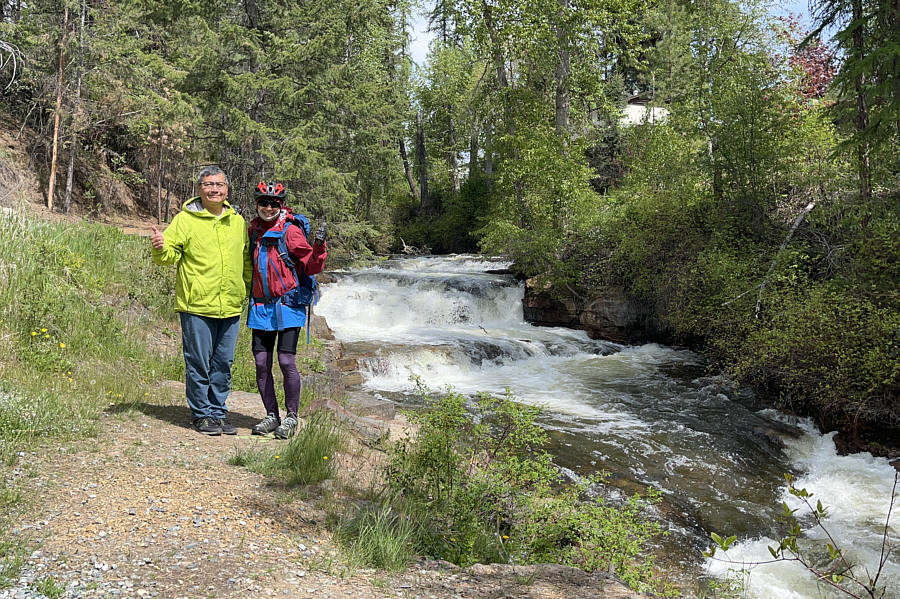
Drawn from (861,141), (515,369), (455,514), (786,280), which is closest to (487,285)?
(515,369)

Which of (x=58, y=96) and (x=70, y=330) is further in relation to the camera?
(x=58, y=96)

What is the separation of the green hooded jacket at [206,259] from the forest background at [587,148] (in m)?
7.48

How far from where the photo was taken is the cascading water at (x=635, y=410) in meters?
6.20

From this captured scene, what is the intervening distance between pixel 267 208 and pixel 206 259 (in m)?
0.62

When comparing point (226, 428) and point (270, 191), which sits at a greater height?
point (270, 191)

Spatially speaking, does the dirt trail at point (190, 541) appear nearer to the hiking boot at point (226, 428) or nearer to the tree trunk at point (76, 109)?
the hiking boot at point (226, 428)

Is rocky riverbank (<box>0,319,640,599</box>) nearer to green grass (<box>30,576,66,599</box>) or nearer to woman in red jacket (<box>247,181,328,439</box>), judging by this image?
green grass (<box>30,576,66,599</box>)

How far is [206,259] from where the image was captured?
489cm

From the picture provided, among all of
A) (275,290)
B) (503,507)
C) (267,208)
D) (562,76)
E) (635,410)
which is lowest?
(635,410)

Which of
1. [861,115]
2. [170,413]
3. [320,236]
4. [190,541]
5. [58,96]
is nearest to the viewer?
[190,541]

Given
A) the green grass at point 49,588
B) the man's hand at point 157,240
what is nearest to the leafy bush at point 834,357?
the man's hand at point 157,240

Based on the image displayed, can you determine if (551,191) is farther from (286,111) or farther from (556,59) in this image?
(286,111)

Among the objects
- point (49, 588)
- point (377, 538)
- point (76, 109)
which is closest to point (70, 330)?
point (49, 588)

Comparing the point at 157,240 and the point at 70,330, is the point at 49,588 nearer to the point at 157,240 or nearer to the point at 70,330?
the point at 157,240
